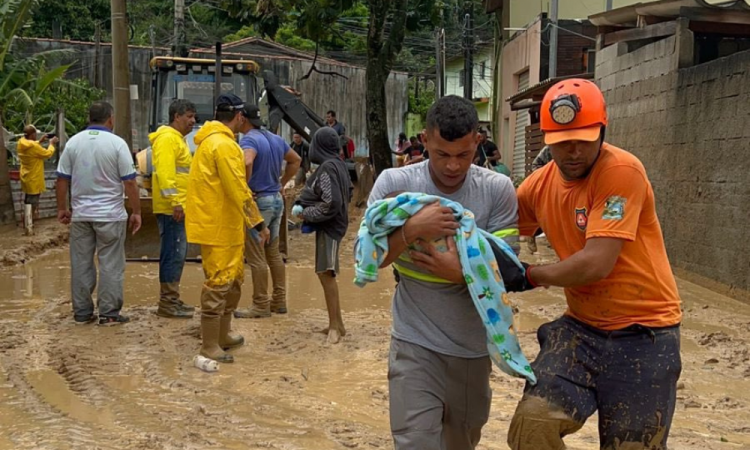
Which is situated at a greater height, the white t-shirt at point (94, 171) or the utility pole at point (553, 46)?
the utility pole at point (553, 46)

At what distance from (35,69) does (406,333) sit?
22.0 meters

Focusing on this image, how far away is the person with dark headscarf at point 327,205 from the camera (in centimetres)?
695

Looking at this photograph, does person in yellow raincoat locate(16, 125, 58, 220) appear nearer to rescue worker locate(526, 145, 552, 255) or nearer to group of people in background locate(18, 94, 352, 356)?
group of people in background locate(18, 94, 352, 356)

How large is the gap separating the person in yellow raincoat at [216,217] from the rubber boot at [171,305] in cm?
186

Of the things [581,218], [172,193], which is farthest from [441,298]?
[172,193]

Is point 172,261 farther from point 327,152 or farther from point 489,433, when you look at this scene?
point 489,433

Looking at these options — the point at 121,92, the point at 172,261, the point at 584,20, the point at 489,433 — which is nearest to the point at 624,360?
the point at 489,433

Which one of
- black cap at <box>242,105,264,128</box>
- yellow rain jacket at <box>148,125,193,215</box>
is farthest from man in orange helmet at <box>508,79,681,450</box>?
yellow rain jacket at <box>148,125,193,215</box>

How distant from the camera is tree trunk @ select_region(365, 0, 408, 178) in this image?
65.1 feet

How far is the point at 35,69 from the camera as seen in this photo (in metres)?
22.6

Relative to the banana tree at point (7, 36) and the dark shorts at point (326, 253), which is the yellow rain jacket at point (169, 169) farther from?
the banana tree at point (7, 36)

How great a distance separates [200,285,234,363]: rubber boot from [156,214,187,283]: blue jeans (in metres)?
1.95

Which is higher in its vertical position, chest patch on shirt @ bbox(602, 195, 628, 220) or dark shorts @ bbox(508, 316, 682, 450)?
chest patch on shirt @ bbox(602, 195, 628, 220)

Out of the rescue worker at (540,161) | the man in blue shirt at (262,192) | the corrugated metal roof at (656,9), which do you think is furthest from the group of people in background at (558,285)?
the corrugated metal roof at (656,9)
